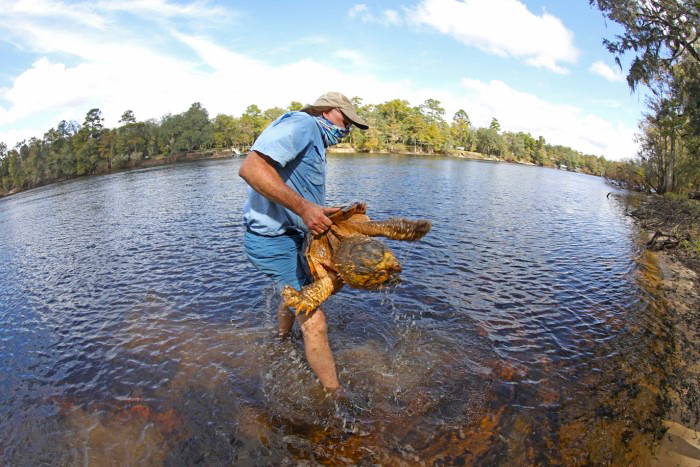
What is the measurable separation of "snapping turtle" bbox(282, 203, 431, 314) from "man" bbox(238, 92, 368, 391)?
12.7 inches

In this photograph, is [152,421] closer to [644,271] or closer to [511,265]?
[511,265]

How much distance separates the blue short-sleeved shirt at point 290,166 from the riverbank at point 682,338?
4935mm

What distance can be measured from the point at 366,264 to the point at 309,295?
0.71 m

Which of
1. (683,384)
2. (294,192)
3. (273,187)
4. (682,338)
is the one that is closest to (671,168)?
(682,338)

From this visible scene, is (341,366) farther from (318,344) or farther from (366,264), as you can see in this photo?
(366,264)

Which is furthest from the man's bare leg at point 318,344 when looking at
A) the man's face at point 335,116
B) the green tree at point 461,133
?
the green tree at point 461,133

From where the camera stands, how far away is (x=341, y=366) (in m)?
5.47

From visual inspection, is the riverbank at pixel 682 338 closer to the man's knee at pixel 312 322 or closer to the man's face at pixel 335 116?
the man's knee at pixel 312 322

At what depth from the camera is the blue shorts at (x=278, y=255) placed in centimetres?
412

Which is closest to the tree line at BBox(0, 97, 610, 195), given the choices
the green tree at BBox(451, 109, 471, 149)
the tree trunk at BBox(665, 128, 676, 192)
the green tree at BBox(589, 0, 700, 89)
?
the green tree at BBox(451, 109, 471, 149)

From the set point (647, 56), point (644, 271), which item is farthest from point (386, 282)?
point (647, 56)

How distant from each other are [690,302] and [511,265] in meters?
4.30

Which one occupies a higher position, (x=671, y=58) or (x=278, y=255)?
(x=671, y=58)

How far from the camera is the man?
11.3 feet
